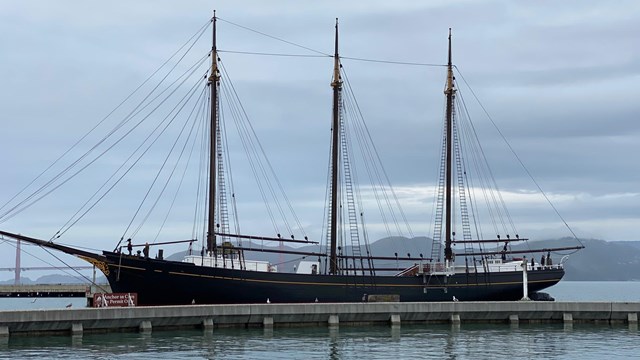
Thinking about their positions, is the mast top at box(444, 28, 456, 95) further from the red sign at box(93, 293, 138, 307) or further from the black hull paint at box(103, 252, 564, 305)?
the red sign at box(93, 293, 138, 307)

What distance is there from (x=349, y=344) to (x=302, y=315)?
21.4 ft

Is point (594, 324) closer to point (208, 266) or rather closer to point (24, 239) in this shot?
point (208, 266)

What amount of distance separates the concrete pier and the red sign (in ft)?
11.6

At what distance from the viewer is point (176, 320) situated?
42.0 m

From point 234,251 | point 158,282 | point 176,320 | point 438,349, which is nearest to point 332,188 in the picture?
point 234,251

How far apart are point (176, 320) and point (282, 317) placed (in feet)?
18.5

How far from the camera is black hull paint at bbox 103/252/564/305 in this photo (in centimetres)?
5006

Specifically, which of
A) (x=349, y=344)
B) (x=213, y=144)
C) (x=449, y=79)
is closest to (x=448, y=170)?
(x=449, y=79)

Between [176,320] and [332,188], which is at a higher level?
[332,188]

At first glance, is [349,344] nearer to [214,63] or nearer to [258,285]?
[258,285]

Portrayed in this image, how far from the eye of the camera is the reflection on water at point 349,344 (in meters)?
34.2

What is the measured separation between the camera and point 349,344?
125 ft

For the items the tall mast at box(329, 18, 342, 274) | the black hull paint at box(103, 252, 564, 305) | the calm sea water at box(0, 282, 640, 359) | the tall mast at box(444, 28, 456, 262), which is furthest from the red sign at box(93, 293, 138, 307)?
the tall mast at box(444, 28, 456, 262)

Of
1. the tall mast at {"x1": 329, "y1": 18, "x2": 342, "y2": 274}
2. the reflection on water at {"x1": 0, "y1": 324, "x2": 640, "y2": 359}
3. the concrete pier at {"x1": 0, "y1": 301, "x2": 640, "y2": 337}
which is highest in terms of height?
the tall mast at {"x1": 329, "y1": 18, "x2": 342, "y2": 274}
